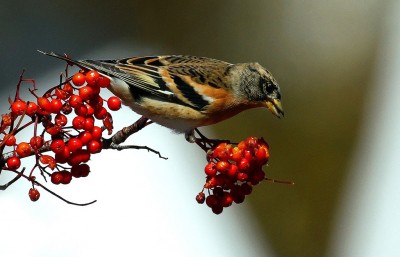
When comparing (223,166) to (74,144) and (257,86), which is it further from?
(257,86)

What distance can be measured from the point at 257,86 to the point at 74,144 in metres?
1.08

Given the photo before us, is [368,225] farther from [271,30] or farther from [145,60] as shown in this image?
[145,60]

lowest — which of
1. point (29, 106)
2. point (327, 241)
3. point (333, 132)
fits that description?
point (327, 241)

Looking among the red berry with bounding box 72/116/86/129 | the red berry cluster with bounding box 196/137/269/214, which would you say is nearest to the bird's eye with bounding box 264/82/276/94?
the red berry cluster with bounding box 196/137/269/214

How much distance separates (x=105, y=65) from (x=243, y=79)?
687 millimetres

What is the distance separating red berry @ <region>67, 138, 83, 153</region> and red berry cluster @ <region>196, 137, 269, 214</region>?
0.39 m

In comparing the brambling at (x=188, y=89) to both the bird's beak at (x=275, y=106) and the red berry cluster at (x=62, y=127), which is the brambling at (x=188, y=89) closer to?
the bird's beak at (x=275, y=106)

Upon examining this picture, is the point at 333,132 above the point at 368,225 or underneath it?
above

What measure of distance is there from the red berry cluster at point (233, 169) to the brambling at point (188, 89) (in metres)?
0.48

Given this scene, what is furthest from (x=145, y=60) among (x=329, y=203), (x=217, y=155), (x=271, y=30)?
(x=329, y=203)

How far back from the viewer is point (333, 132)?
16.1 feet

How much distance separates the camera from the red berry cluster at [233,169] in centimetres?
221

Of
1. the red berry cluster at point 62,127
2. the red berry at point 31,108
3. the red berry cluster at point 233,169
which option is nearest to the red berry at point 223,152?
the red berry cluster at point 233,169

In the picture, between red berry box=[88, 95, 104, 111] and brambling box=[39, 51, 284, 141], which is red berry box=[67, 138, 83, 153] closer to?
red berry box=[88, 95, 104, 111]
